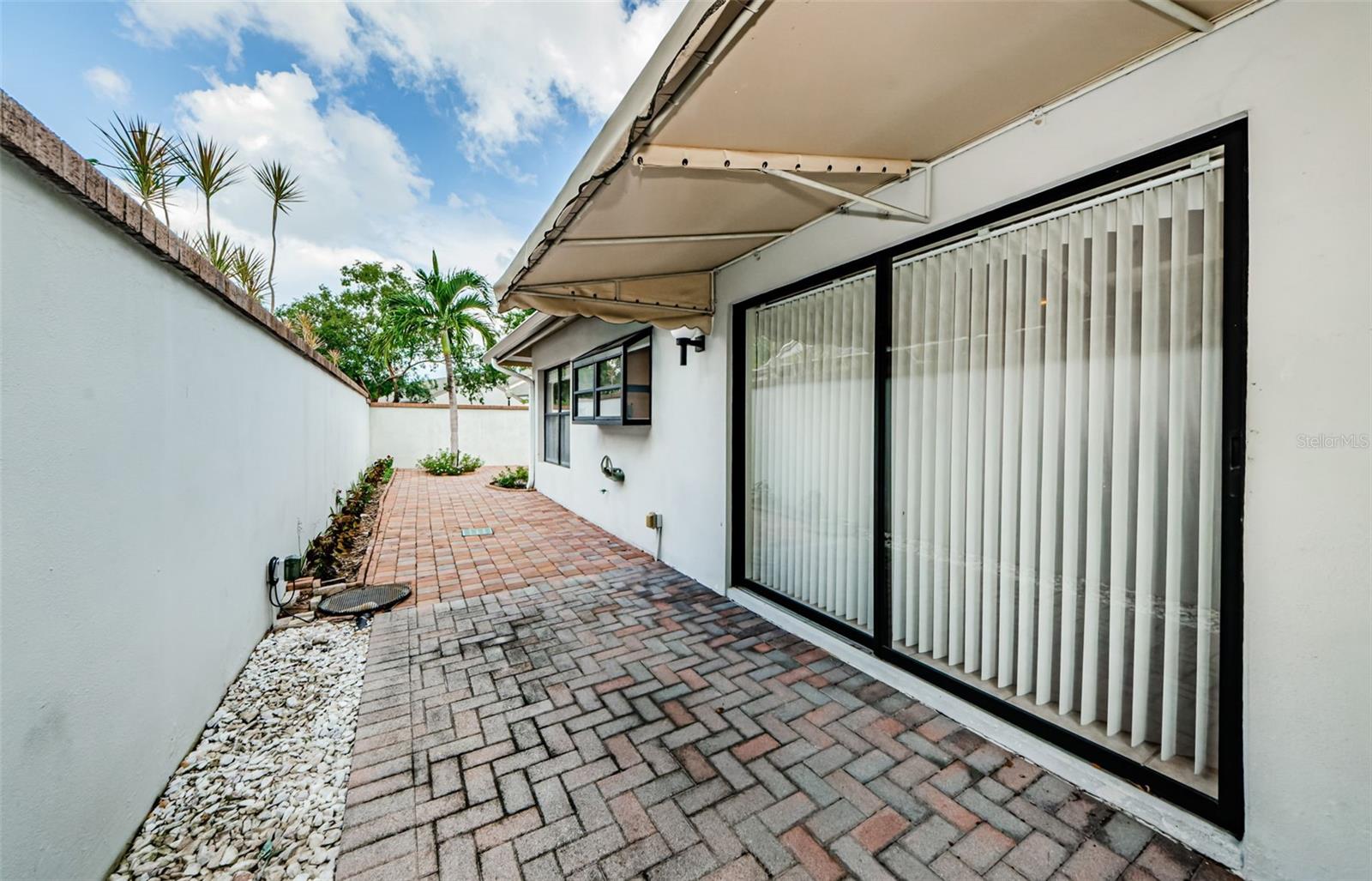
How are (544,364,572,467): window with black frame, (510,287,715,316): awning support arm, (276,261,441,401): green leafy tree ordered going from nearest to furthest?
(510,287,715,316): awning support arm → (544,364,572,467): window with black frame → (276,261,441,401): green leafy tree

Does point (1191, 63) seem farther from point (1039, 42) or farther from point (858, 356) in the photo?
point (858, 356)

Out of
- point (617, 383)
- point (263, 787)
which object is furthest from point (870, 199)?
point (617, 383)

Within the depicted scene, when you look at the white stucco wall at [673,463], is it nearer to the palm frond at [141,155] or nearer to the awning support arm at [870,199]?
the awning support arm at [870,199]

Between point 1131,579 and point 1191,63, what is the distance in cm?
220

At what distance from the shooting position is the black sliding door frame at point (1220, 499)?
1925mm

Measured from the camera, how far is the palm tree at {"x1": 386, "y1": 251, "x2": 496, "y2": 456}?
15.2m

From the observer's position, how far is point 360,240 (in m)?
24.2

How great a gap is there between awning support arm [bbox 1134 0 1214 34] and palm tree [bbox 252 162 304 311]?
8964 mm

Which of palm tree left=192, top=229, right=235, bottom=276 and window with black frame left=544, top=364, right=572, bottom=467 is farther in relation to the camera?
window with black frame left=544, top=364, right=572, bottom=467

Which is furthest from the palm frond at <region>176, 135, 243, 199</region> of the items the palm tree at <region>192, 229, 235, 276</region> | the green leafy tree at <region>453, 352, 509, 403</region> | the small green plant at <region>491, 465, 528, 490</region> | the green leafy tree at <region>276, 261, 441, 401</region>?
the green leafy tree at <region>453, 352, 509, 403</region>

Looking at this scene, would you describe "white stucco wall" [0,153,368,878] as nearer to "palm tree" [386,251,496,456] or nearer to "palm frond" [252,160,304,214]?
"palm frond" [252,160,304,214]

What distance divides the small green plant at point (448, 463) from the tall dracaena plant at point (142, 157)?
12154 millimetres

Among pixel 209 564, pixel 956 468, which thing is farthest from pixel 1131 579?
pixel 209 564

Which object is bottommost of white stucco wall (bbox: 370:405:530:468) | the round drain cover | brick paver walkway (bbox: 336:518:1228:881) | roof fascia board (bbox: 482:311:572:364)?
brick paver walkway (bbox: 336:518:1228:881)
